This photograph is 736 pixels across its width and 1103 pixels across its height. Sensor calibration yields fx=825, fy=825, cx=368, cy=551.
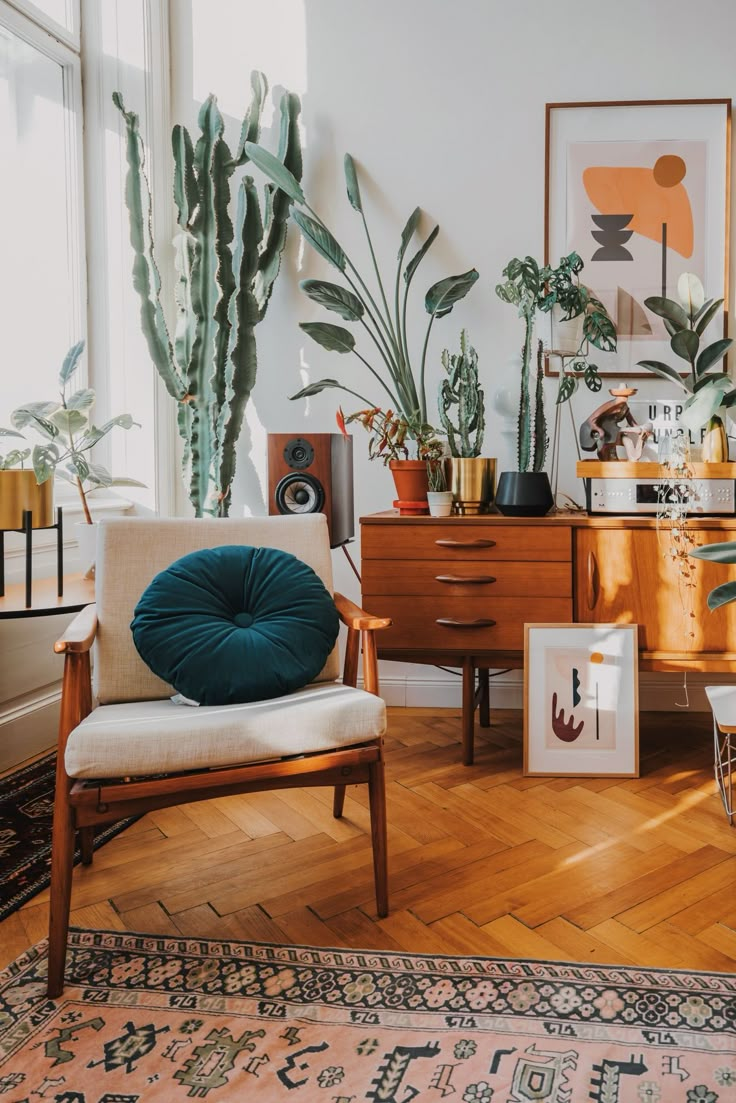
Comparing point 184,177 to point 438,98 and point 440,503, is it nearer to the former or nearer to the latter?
point 438,98

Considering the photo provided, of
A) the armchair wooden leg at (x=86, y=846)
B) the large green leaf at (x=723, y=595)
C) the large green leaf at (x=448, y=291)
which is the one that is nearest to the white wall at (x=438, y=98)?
the large green leaf at (x=448, y=291)

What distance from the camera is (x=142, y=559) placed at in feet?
6.40

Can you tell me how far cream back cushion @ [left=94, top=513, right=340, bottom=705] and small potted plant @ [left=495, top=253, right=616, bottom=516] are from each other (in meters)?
0.73

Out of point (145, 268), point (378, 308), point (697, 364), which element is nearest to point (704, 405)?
point (697, 364)

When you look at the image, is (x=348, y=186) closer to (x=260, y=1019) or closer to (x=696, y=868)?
(x=696, y=868)

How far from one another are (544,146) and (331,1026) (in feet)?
9.28

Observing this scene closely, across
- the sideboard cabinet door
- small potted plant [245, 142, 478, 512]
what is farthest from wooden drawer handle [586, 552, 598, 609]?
small potted plant [245, 142, 478, 512]

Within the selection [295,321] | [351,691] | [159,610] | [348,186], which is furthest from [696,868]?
[348,186]

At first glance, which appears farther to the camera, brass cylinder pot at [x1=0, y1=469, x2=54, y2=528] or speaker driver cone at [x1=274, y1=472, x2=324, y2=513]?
speaker driver cone at [x1=274, y1=472, x2=324, y2=513]

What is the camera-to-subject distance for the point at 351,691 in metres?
1.78

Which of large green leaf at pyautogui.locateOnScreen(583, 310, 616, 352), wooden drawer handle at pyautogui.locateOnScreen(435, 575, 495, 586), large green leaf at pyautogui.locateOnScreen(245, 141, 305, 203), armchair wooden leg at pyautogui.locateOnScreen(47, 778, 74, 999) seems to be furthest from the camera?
large green leaf at pyautogui.locateOnScreen(245, 141, 305, 203)

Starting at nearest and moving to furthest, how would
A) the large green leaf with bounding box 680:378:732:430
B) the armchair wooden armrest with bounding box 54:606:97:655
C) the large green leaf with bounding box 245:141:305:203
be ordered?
the armchair wooden armrest with bounding box 54:606:97:655 → the large green leaf with bounding box 680:378:732:430 → the large green leaf with bounding box 245:141:305:203

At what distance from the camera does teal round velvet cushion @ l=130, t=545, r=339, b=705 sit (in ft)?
5.66

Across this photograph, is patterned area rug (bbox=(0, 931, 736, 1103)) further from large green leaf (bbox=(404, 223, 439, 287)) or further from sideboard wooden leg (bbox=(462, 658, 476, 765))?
large green leaf (bbox=(404, 223, 439, 287))
